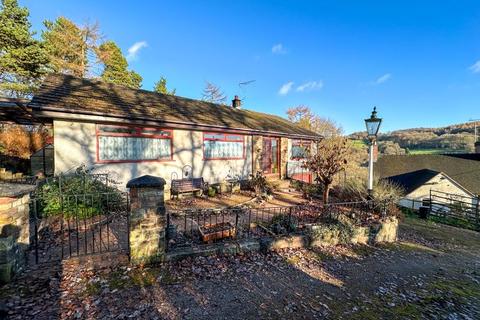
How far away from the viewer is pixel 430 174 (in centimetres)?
1722

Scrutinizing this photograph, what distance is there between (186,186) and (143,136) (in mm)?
2597

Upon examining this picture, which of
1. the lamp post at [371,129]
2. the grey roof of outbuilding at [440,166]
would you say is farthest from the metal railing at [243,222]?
the grey roof of outbuilding at [440,166]

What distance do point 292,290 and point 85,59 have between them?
24.2 metres

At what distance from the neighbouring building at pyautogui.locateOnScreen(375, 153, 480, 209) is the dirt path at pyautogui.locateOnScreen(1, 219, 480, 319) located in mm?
10924

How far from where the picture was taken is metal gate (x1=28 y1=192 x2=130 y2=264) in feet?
13.4

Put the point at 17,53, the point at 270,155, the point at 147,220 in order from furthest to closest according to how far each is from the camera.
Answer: the point at 17,53
the point at 270,155
the point at 147,220

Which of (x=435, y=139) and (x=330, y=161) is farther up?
(x=435, y=139)

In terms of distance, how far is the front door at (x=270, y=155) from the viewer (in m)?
12.8

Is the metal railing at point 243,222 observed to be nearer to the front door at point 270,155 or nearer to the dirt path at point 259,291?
the dirt path at point 259,291

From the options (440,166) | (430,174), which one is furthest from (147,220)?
(440,166)

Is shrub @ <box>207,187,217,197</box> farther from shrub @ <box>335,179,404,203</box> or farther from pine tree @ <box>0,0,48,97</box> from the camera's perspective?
pine tree @ <box>0,0,48,97</box>

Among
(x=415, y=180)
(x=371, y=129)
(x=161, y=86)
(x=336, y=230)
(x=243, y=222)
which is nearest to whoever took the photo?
(x=336, y=230)

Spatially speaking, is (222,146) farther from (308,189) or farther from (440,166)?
(440,166)

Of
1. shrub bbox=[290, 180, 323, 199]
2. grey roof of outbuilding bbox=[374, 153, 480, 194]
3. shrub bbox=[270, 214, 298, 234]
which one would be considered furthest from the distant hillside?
shrub bbox=[270, 214, 298, 234]
